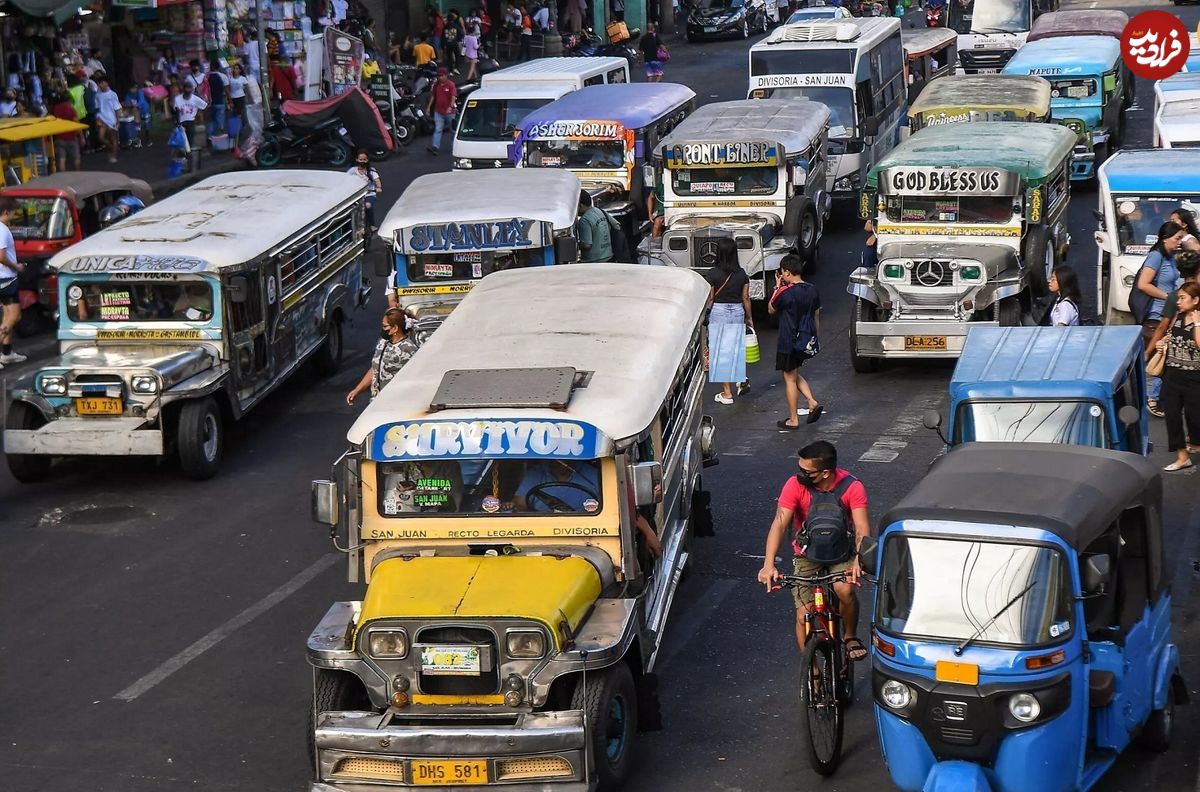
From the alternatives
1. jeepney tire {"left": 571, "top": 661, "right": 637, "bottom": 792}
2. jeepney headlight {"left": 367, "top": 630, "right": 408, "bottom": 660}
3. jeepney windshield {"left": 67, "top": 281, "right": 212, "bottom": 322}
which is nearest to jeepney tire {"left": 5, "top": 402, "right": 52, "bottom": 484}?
jeepney windshield {"left": 67, "top": 281, "right": 212, "bottom": 322}

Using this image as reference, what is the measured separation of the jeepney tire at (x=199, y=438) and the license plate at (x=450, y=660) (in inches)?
272

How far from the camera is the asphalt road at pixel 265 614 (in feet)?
32.6

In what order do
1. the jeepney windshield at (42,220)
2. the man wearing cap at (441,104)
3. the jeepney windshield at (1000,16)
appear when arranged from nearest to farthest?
1. the jeepney windshield at (42,220)
2. the man wearing cap at (441,104)
3. the jeepney windshield at (1000,16)

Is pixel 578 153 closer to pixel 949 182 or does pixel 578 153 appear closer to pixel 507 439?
pixel 949 182

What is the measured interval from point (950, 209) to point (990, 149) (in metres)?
1.08

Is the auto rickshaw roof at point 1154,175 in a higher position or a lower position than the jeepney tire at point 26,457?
higher

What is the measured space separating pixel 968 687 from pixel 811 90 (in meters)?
19.3

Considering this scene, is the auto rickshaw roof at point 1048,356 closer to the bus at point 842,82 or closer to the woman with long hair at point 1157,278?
the woman with long hair at point 1157,278

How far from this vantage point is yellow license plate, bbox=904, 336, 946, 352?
57.7 ft

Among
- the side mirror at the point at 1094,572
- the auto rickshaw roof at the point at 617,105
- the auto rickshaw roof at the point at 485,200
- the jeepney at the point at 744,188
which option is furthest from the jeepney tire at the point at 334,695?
the auto rickshaw roof at the point at 617,105

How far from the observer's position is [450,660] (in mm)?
9062

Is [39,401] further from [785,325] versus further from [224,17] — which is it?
[224,17]

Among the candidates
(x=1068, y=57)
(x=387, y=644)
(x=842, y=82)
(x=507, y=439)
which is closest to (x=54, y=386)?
(x=507, y=439)

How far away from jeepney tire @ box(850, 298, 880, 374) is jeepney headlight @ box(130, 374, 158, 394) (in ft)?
22.9
